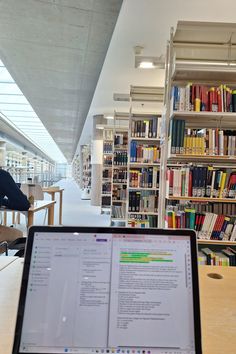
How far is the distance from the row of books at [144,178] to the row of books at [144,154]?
0.50 ft

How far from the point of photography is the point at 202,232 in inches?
111

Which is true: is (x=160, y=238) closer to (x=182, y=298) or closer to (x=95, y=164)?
(x=182, y=298)

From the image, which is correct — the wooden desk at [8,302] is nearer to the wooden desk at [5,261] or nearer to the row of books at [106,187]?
the wooden desk at [5,261]

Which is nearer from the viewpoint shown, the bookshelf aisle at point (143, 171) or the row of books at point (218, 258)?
the row of books at point (218, 258)

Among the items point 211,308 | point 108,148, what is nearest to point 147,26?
point 211,308

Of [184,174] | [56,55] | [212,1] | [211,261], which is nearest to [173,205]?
[184,174]

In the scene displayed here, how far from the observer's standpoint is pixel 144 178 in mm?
4801

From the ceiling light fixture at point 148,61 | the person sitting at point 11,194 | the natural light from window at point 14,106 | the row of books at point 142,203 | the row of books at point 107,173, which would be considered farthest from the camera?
the row of books at point 107,173

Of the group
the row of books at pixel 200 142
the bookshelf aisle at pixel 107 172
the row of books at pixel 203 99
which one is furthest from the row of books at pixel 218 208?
the bookshelf aisle at pixel 107 172

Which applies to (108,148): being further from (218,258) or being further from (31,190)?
(218,258)

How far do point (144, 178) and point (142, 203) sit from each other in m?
0.40

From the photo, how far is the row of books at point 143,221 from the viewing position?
179 inches

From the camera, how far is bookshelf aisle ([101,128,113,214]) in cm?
833

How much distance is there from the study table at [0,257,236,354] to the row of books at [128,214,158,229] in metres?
3.25
